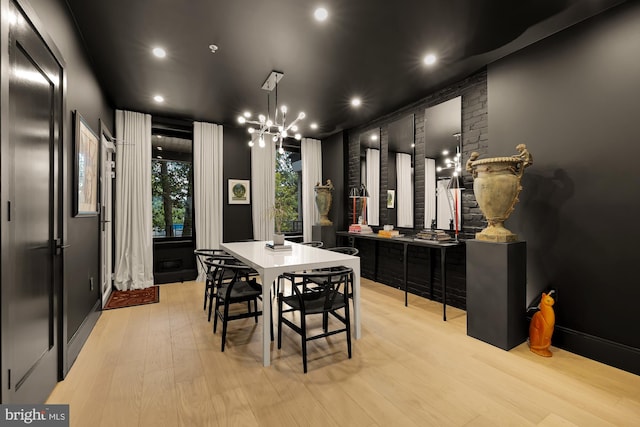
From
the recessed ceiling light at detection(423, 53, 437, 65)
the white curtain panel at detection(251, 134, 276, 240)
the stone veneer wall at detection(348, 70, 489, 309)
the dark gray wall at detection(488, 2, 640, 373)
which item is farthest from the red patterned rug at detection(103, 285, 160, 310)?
the dark gray wall at detection(488, 2, 640, 373)

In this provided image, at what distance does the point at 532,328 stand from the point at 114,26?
4.73 meters

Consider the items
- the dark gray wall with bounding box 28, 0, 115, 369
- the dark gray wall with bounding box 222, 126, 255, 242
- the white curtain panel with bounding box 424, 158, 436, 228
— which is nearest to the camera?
Result: the dark gray wall with bounding box 28, 0, 115, 369

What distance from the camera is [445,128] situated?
3898mm

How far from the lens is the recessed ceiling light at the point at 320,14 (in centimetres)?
238

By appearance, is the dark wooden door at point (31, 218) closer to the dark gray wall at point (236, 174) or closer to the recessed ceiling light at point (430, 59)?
the recessed ceiling light at point (430, 59)

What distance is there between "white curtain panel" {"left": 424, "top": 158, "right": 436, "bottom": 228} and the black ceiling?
1.04 m

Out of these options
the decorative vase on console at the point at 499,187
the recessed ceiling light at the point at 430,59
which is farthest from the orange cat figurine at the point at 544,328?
the recessed ceiling light at the point at 430,59

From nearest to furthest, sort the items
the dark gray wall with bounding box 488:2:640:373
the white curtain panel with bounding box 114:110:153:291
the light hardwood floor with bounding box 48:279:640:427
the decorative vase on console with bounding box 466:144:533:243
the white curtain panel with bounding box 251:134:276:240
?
1. the light hardwood floor with bounding box 48:279:640:427
2. the dark gray wall with bounding box 488:2:640:373
3. the decorative vase on console with bounding box 466:144:533:243
4. the white curtain panel with bounding box 114:110:153:291
5. the white curtain panel with bounding box 251:134:276:240

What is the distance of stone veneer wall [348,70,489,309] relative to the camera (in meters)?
3.50

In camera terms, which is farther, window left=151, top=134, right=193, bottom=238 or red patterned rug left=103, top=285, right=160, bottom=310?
window left=151, top=134, right=193, bottom=238

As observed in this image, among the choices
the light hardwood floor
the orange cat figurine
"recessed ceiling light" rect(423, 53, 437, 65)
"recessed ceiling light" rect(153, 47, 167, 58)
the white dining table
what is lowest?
the light hardwood floor

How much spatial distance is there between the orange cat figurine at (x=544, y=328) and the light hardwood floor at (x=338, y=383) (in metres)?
0.10

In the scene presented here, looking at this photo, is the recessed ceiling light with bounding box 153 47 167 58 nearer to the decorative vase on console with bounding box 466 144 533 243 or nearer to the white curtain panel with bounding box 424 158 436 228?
the decorative vase on console with bounding box 466 144 533 243

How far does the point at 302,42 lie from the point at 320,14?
1.41 ft
